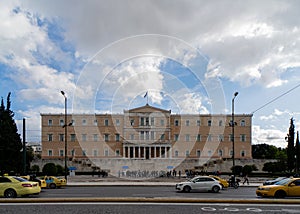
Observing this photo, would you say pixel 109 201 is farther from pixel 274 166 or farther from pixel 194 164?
pixel 194 164

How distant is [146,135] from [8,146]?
161ft

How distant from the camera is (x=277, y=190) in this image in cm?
1792

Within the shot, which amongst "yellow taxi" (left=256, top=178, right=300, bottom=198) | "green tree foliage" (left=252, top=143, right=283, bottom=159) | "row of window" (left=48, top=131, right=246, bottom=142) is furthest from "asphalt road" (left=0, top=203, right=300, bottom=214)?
"green tree foliage" (left=252, top=143, right=283, bottom=159)

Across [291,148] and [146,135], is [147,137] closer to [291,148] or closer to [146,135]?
[146,135]

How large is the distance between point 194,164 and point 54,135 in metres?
36.8

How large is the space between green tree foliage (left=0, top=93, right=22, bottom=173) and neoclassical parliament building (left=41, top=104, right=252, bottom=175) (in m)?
40.5

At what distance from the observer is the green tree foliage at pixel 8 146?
41219mm

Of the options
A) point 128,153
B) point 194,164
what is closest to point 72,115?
point 128,153

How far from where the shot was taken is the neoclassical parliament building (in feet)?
277

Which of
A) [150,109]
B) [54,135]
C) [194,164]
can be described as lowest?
[194,164]

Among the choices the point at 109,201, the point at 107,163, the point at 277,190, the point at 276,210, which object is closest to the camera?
the point at 276,210

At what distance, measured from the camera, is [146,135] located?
87.5m

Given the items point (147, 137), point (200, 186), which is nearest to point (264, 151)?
point (147, 137)

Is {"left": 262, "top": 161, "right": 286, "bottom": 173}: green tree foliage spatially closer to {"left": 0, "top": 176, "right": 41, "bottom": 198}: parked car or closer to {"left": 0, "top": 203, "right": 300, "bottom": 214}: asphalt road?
{"left": 0, "top": 203, "right": 300, "bottom": 214}: asphalt road
